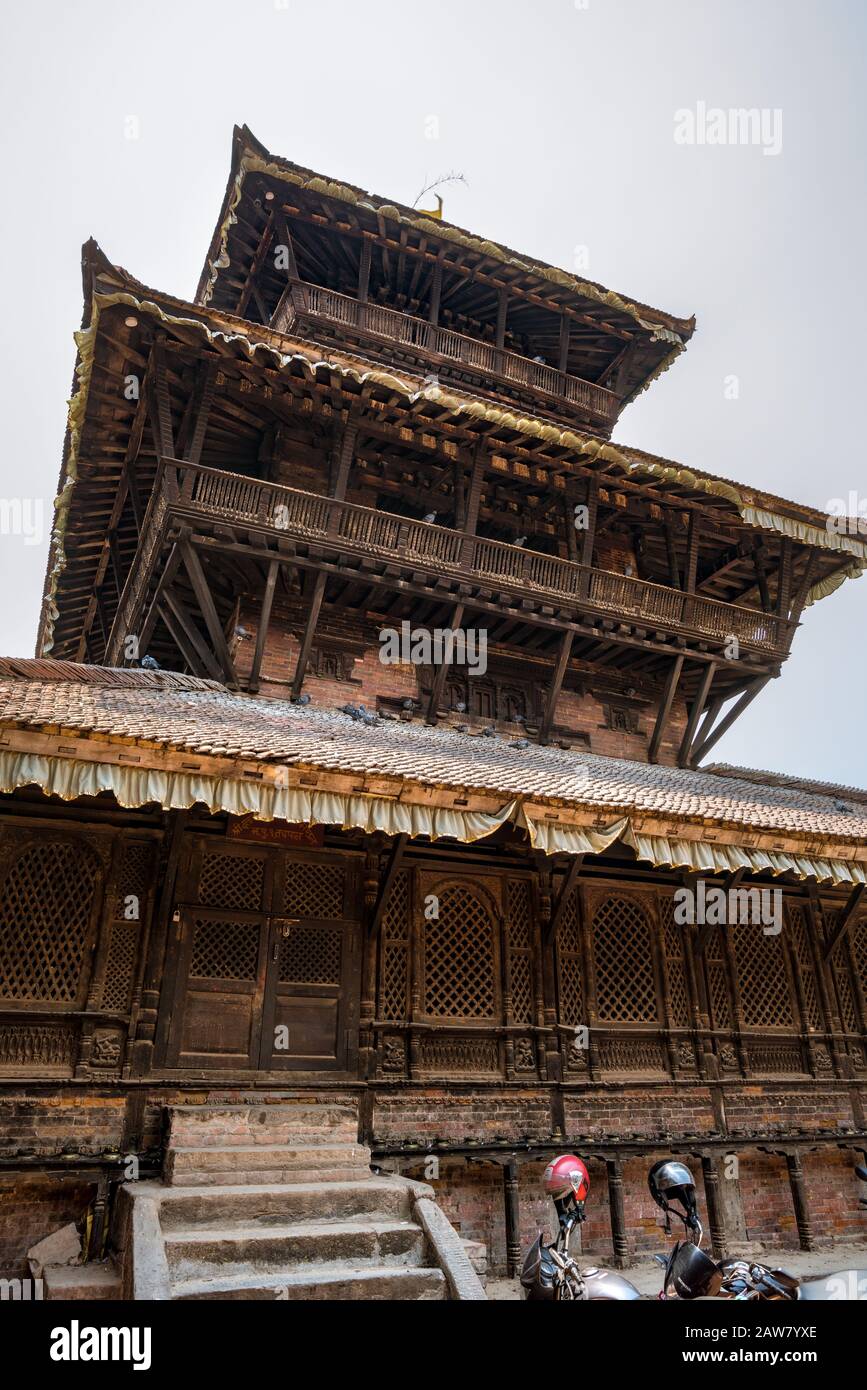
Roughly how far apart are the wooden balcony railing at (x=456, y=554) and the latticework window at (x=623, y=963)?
4715mm

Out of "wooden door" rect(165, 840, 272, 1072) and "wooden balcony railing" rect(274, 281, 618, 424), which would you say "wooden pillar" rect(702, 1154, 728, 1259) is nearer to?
"wooden door" rect(165, 840, 272, 1072)

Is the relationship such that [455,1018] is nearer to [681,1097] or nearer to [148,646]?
[681,1097]

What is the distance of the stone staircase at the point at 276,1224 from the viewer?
490 centimetres

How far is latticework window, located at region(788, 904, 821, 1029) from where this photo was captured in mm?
10711

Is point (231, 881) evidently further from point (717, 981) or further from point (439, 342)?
point (439, 342)

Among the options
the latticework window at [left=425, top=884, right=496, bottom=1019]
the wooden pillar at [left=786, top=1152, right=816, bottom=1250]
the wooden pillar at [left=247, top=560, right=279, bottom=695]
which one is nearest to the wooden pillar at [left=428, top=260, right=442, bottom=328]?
the wooden pillar at [left=247, top=560, right=279, bottom=695]

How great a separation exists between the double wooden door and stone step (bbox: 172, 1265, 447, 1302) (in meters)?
2.75

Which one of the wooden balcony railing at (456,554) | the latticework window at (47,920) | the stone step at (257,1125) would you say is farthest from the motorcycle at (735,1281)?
the wooden balcony railing at (456,554)

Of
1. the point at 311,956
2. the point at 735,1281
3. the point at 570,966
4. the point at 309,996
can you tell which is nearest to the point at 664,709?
the point at 570,966

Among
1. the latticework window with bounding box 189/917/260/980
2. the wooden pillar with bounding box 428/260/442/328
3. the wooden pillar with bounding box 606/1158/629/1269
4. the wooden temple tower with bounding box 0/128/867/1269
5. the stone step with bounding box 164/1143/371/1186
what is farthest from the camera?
the wooden pillar with bounding box 428/260/442/328

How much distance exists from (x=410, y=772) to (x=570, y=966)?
3.36 metres

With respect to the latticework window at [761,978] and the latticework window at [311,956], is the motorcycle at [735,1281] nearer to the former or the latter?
the latticework window at [311,956]

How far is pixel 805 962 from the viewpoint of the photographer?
10922 mm
